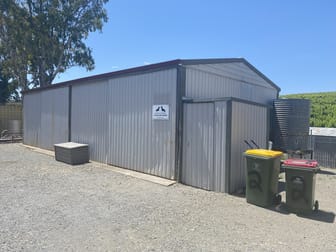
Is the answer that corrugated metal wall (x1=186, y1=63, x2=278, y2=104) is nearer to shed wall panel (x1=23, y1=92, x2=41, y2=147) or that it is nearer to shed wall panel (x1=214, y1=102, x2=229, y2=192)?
shed wall panel (x1=214, y1=102, x2=229, y2=192)

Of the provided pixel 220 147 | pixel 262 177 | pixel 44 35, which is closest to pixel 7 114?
pixel 44 35

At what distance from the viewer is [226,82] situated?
8305mm

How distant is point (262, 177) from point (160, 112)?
3086 mm

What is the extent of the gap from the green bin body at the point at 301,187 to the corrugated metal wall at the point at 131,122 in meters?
2.80

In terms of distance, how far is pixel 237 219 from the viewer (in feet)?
13.9

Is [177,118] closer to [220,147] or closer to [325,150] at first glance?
[220,147]

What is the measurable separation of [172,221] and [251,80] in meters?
7.24

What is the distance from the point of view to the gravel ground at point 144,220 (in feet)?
10.9

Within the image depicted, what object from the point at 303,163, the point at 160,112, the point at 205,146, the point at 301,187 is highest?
the point at 160,112

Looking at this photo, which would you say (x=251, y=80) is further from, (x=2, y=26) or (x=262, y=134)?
(x=2, y=26)

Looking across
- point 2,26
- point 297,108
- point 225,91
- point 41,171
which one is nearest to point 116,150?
point 41,171

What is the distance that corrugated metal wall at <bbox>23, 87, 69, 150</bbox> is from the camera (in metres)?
11.3

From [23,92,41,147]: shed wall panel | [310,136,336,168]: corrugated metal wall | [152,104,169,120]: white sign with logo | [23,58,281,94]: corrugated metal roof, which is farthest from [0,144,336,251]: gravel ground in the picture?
[23,92,41,147]: shed wall panel

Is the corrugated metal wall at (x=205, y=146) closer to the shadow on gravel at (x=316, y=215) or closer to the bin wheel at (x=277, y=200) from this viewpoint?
the bin wheel at (x=277, y=200)
